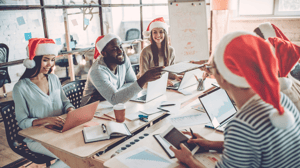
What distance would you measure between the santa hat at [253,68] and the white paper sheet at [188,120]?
0.86 m

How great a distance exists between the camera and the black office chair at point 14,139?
1.79 metres

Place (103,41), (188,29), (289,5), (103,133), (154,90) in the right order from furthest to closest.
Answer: (289,5) → (188,29) → (103,41) → (154,90) → (103,133)

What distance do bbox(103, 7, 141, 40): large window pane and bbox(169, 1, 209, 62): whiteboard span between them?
4.01m

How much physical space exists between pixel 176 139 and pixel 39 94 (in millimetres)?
1165

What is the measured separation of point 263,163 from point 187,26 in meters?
2.59

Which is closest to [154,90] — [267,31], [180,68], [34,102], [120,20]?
[180,68]

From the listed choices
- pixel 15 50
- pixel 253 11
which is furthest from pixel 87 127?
pixel 253 11

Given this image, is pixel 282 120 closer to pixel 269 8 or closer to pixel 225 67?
pixel 225 67

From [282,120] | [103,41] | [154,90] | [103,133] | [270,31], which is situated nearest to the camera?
[282,120]

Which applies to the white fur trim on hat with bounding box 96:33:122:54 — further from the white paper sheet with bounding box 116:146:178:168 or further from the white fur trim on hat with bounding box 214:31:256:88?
the white fur trim on hat with bounding box 214:31:256:88

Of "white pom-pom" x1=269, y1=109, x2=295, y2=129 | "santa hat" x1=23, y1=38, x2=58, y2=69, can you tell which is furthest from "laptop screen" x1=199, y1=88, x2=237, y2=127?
"santa hat" x1=23, y1=38, x2=58, y2=69

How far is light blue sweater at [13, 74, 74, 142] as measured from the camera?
5.81 ft

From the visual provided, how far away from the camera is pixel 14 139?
1844mm

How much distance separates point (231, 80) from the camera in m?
0.91
